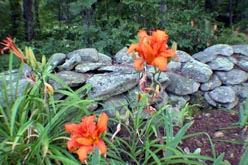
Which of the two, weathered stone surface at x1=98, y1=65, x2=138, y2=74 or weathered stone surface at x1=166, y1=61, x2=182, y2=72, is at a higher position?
weathered stone surface at x1=98, y1=65, x2=138, y2=74

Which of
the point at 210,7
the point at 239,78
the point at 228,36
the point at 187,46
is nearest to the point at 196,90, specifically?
the point at 239,78

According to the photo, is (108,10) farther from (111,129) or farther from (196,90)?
(111,129)

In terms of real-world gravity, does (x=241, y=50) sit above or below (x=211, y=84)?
above

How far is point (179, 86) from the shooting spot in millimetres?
2971

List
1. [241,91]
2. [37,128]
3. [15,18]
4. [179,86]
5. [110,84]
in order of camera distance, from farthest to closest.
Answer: [15,18] → [241,91] → [179,86] → [110,84] → [37,128]

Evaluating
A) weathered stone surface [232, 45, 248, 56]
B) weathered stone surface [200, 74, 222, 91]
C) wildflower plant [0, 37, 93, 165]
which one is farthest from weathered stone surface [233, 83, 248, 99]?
wildflower plant [0, 37, 93, 165]

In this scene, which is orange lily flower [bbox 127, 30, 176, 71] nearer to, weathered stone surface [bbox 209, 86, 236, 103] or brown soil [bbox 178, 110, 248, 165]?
brown soil [bbox 178, 110, 248, 165]

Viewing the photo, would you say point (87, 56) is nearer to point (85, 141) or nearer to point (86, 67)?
point (86, 67)

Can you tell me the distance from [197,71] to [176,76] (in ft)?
0.76

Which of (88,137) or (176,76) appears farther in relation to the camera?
(176,76)

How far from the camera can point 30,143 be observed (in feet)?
6.48

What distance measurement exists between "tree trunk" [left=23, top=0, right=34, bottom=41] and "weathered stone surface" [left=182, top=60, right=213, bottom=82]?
9.04 feet

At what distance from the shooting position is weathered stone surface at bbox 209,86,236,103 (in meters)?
3.06

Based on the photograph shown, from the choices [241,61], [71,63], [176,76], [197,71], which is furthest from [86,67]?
[241,61]
